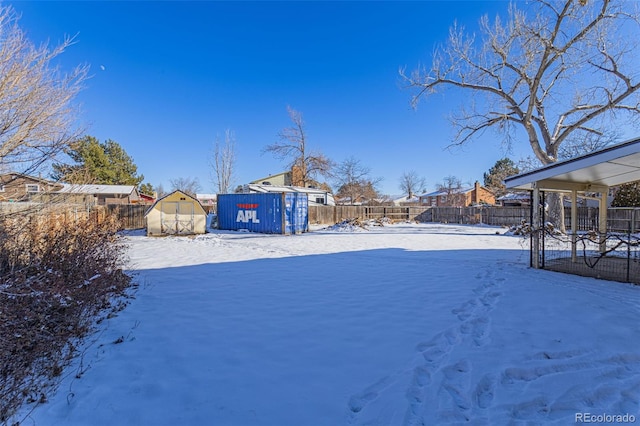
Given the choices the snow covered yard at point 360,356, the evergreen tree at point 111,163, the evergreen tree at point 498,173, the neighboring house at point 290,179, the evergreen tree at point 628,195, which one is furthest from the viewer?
the neighboring house at point 290,179

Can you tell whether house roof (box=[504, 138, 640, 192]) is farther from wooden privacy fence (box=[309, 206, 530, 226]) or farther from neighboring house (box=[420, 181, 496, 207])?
neighboring house (box=[420, 181, 496, 207])

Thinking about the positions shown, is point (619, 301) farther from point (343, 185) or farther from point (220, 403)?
point (343, 185)

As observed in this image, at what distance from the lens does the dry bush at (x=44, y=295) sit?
2.37m

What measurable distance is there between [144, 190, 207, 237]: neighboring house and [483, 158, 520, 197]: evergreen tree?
89.3ft

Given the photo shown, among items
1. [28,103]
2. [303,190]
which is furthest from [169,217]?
[303,190]

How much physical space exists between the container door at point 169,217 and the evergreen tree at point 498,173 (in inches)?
1108

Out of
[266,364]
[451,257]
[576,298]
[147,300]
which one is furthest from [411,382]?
[451,257]

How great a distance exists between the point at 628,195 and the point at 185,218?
77.1 ft

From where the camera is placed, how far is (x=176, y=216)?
1456cm

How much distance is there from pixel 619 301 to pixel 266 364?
5.03 meters

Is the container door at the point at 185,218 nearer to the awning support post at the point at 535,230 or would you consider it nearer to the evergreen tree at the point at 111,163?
the evergreen tree at the point at 111,163

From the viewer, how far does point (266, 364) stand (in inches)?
104

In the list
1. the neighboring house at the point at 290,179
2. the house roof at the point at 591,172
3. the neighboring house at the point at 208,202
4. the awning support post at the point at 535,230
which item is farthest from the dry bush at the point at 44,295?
the neighboring house at the point at 208,202

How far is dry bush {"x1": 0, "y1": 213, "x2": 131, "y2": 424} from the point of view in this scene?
237 cm
